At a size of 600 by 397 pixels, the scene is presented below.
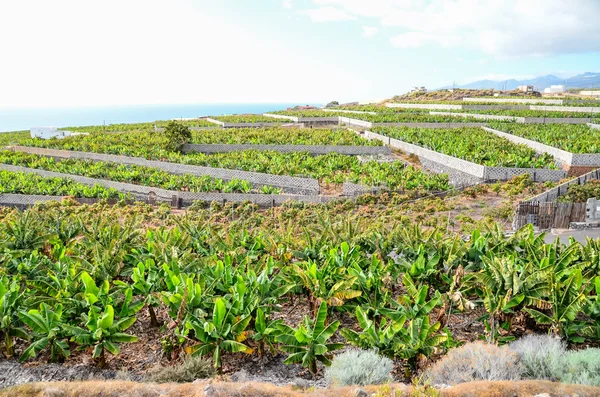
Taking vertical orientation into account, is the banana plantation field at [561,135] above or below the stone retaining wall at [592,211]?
above

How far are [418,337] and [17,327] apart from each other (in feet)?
19.8

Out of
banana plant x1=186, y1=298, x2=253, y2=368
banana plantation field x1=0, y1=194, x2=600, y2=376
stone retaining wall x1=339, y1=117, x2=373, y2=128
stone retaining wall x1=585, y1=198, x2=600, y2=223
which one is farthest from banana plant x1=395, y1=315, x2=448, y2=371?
stone retaining wall x1=339, y1=117, x2=373, y2=128

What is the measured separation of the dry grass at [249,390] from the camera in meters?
4.91

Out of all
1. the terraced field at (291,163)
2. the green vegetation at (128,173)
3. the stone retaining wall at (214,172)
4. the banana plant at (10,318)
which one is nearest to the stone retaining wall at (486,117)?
the terraced field at (291,163)

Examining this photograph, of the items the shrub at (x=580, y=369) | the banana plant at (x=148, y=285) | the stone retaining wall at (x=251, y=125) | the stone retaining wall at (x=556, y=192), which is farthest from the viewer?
the stone retaining wall at (x=251, y=125)

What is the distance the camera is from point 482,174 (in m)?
23.2

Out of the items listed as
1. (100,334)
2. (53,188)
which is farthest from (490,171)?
(53,188)

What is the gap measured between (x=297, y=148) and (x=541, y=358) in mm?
28915

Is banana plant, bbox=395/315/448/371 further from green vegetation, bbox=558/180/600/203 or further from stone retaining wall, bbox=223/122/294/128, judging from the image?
stone retaining wall, bbox=223/122/294/128

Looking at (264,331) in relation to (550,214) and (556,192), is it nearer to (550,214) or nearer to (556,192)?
(550,214)

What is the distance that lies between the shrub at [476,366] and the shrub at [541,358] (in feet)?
0.47

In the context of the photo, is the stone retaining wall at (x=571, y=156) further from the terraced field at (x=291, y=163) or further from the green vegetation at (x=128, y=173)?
the green vegetation at (x=128, y=173)

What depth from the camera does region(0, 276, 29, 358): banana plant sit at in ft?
21.4

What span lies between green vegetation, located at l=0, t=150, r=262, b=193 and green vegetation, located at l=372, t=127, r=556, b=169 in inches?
533
